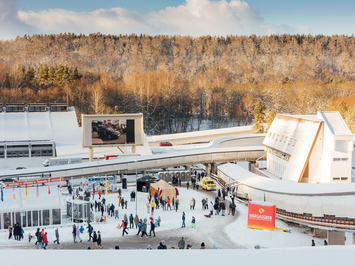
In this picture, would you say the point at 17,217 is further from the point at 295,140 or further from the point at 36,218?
the point at 295,140

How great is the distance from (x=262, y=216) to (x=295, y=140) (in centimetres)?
1196

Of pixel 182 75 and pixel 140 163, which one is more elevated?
pixel 182 75

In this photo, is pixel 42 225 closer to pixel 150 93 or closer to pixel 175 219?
pixel 175 219

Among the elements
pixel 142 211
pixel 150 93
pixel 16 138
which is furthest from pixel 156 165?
pixel 150 93

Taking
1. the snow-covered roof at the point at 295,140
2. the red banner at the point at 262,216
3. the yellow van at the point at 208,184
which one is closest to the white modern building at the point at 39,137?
the yellow van at the point at 208,184

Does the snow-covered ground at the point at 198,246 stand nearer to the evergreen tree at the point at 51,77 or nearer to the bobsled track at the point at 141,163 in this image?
the bobsled track at the point at 141,163

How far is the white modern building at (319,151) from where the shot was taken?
3120cm

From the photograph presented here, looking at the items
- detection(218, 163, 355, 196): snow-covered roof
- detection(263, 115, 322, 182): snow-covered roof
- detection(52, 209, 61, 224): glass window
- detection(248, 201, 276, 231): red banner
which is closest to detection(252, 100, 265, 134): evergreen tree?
detection(263, 115, 322, 182): snow-covered roof

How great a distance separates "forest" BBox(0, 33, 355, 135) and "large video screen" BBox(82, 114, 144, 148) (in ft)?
89.5

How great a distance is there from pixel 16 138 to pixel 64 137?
205 inches

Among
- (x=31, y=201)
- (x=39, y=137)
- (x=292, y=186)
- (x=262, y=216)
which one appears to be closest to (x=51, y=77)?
(x=39, y=137)

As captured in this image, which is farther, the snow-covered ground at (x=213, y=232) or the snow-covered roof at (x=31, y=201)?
the snow-covered roof at (x=31, y=201)

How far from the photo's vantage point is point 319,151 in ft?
105

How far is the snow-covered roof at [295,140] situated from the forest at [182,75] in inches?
1132
